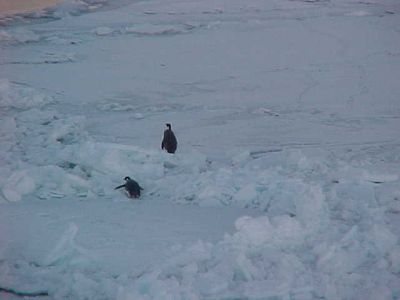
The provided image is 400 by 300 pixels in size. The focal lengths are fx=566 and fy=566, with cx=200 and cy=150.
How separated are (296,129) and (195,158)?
2001 millimetres

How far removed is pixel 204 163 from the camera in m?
5.44

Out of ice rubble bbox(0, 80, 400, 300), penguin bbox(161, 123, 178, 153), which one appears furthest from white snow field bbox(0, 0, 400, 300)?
penguin bbox(161, 123, 178, 153)

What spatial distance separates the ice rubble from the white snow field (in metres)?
0.01

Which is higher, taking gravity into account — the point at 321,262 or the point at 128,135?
the point at 321,262

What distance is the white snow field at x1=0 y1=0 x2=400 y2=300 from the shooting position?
329 centimetres

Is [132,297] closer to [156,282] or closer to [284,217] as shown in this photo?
[156,282]

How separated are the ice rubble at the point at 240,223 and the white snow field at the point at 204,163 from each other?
0.01 metres

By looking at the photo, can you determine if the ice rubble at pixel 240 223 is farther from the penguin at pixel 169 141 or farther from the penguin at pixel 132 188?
the penguin at pixel 169 141

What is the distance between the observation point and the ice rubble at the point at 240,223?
10.3 feet

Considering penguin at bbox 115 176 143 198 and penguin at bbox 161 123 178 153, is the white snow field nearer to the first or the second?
penguin at bbox 115 176 143 198

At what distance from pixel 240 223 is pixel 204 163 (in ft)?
6.21

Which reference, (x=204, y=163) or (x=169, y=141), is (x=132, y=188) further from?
(x=169, y=141)

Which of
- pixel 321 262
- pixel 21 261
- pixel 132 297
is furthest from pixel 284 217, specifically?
pixel 21 261

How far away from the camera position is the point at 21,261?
344 centimetres
